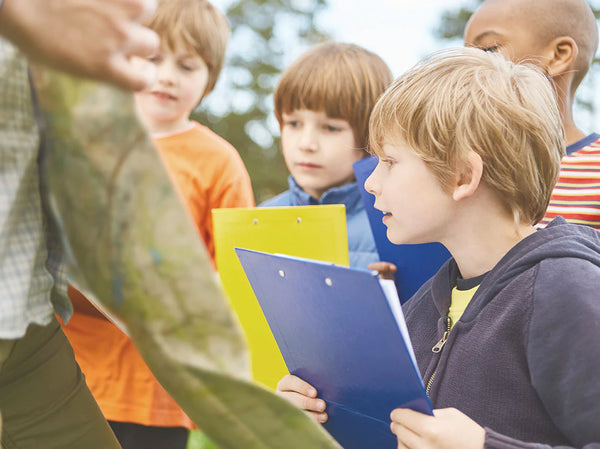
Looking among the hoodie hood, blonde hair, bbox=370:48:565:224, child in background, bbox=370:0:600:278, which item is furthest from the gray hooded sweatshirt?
child in background, bbox=370:0:600:278

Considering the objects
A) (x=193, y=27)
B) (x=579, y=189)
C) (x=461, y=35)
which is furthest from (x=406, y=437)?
(x=461, y=35)

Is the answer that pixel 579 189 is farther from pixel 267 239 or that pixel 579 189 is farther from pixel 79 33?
pixel 79 33

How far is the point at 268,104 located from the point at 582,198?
1107cm

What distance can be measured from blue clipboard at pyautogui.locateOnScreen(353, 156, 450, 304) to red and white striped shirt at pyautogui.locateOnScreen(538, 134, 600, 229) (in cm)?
26

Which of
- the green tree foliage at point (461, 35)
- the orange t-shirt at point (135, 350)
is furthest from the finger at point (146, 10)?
the green tree foliage at point (461, 35)

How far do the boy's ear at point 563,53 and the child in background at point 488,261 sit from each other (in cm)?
63

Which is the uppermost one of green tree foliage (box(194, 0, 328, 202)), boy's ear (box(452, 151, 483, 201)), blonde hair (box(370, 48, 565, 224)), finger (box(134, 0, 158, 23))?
finger (box(134, 0, 158, 23))

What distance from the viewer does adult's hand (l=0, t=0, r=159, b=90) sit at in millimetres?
526

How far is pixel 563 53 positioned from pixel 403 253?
2.60 ft

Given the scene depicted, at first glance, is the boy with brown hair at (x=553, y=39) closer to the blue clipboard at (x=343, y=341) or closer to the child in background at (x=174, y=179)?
the child in background at (x=174, y=179)

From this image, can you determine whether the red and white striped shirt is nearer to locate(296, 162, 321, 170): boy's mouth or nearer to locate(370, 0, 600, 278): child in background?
locate(370, 0, 600, 278): child in background

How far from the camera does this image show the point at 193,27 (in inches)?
78.7

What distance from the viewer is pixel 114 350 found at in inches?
63.6

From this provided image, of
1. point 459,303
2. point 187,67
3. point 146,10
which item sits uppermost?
point 146,10
